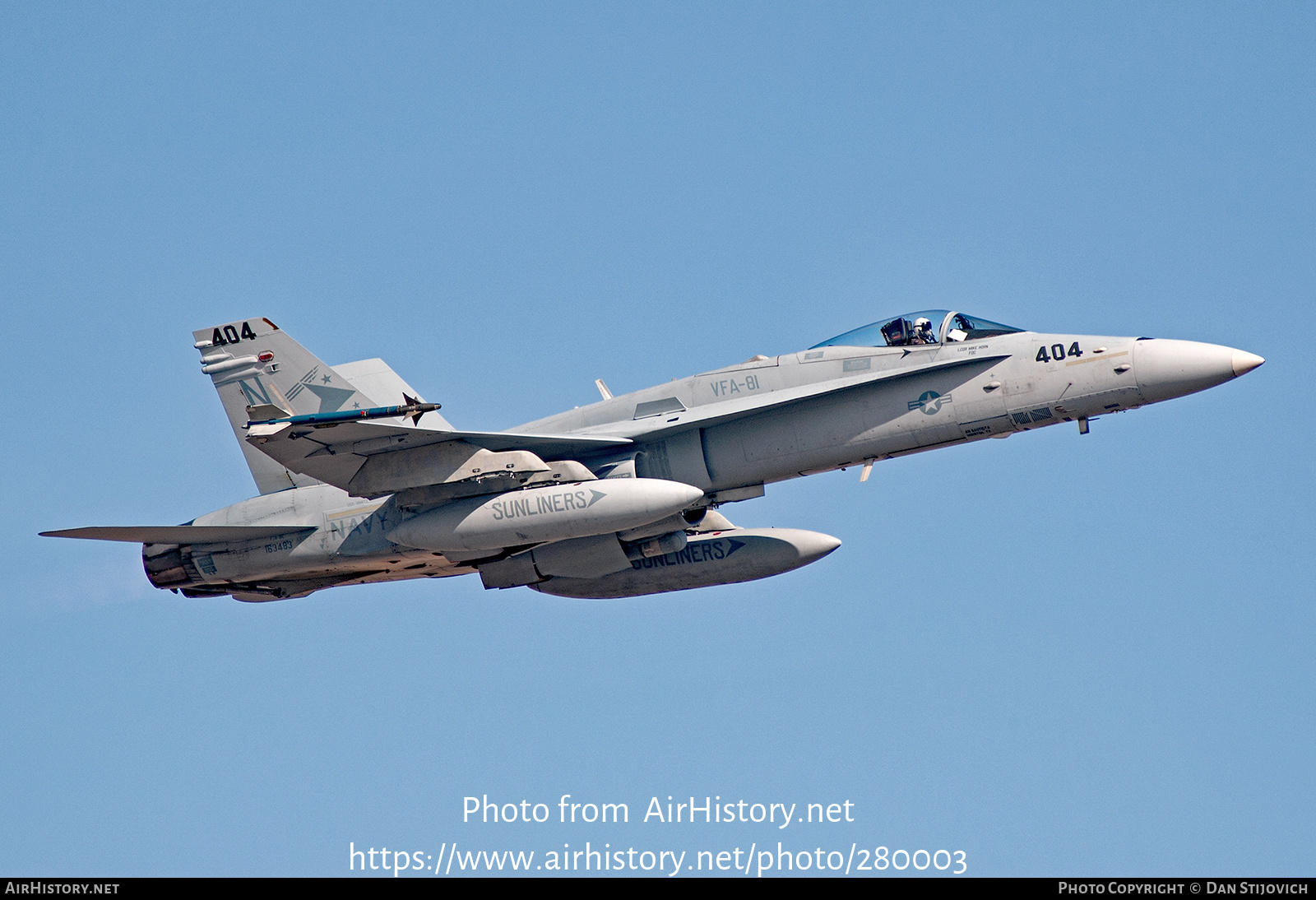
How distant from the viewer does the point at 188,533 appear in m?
19.6

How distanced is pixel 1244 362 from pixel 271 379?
12.6 m

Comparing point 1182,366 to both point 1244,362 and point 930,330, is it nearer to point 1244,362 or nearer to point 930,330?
point 1244,362

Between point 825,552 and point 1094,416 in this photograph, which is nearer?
point 1094,416

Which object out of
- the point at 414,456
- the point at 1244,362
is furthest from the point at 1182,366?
the point at 414,456

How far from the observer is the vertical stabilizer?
20.1 m

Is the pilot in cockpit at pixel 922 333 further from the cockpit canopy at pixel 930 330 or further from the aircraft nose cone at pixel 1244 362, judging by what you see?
the aircraft nose cone at pixel 1244 362

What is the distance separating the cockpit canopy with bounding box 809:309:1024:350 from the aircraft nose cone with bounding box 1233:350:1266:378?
258 cm

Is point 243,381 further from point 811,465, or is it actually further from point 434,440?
point 811,465

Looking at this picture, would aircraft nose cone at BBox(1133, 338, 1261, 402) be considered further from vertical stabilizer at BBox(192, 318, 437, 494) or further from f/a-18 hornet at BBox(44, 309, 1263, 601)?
vertical stabilizer at BBox(192, 318, 437, 494)

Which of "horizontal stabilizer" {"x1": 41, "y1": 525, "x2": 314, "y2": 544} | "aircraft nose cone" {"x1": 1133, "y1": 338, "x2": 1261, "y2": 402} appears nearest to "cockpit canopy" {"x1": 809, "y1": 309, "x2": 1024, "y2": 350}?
"aircraft nose cone" {"x1": 1133, "y1": 338, "x2": 1261, "y2": 402}

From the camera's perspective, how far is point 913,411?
18.5m
